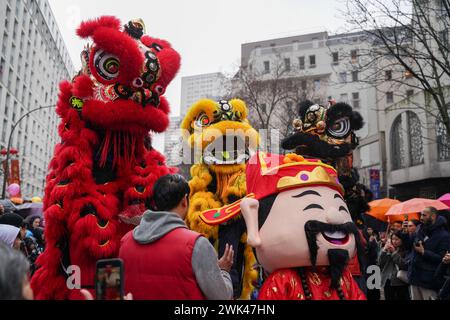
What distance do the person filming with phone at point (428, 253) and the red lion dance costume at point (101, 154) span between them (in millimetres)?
3811

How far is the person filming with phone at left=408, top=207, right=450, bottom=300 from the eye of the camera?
5.18 metres

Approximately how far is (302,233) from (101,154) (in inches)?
72.1

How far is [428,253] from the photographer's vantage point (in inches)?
204

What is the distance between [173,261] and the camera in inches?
76.8

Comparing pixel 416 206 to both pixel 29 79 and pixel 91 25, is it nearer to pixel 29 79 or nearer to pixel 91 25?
pixel 91 25

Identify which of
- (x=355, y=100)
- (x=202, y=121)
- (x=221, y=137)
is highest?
(x=355, y=100)

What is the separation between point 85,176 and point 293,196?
1.63 m

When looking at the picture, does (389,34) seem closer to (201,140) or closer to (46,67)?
(201,140)

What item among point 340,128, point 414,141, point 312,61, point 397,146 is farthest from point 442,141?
point 312,61

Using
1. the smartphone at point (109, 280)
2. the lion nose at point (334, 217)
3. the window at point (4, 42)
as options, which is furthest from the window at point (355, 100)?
the smartphone at point (109, 280)

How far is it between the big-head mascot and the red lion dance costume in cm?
109

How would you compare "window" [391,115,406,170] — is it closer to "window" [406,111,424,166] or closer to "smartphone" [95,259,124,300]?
"window" [406,111,424,166]
